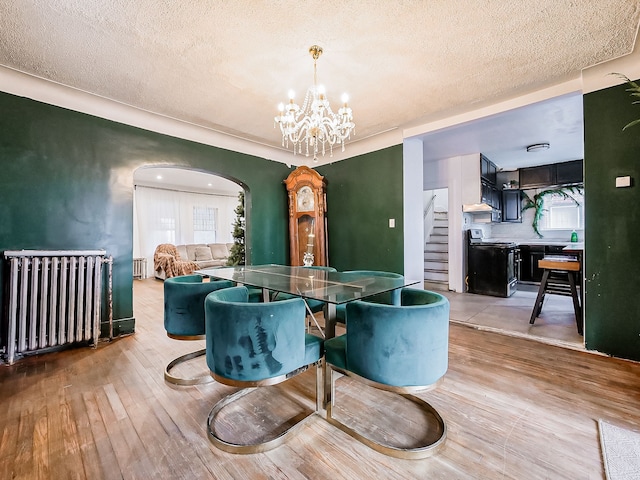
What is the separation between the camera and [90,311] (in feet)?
9.30

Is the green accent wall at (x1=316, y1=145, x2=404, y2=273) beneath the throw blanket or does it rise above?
above

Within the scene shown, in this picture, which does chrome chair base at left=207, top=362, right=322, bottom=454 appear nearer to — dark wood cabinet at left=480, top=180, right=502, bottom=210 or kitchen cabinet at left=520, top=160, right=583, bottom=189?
dark wood cabinet at left=480, top=180, right=502, bottom=210

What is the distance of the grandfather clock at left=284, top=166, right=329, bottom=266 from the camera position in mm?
4469

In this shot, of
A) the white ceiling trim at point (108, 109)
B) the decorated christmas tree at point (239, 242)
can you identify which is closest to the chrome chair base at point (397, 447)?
the white ceiling trim at point (108, 109)

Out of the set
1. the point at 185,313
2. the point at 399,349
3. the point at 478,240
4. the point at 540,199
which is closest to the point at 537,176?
the point at 540,199

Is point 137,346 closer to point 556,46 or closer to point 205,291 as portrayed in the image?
point 205,291

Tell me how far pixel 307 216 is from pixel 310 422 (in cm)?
338

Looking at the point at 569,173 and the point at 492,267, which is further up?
the point at 569,173

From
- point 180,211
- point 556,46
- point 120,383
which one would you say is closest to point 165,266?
point 180,211

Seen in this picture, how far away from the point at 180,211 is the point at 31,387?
6836 mm

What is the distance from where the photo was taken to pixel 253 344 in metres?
1.44

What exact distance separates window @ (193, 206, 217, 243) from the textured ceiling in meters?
6.01

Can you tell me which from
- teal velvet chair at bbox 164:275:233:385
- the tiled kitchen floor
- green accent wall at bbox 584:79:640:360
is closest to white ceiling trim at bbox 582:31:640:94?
green accent wall at bbox 584:79:640:360

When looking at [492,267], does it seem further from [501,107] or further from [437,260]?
[501,107]
